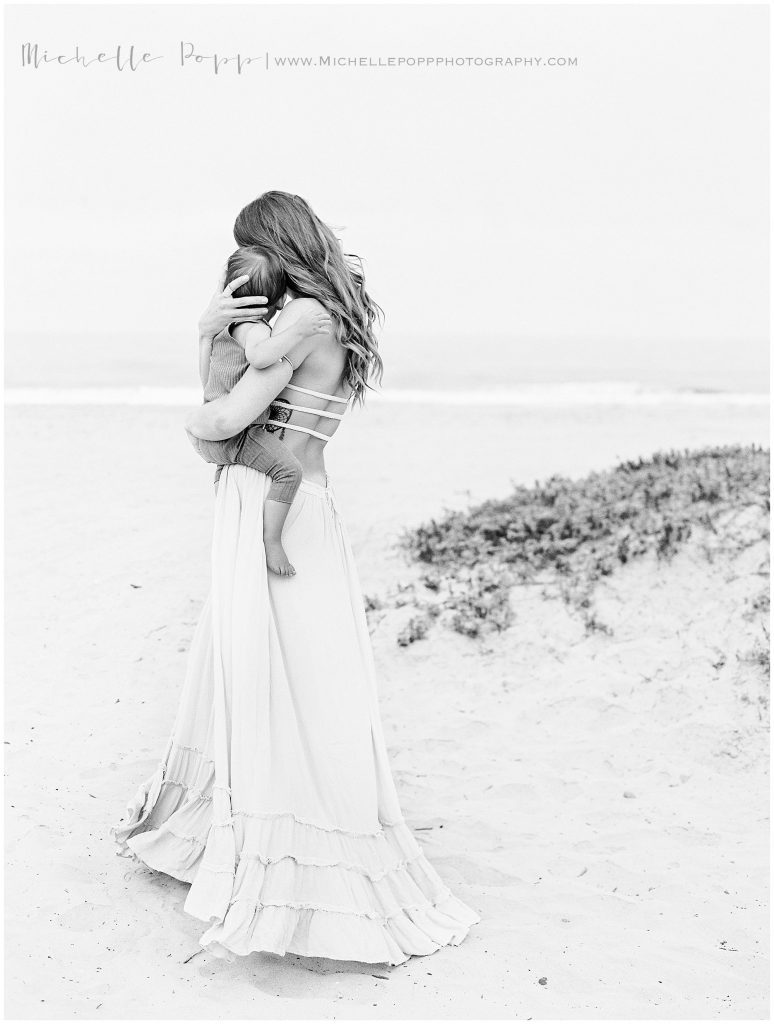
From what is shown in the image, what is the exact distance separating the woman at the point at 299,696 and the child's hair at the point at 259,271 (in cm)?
4

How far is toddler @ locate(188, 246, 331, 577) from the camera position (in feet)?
13.0

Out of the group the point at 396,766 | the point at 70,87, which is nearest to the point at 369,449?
the point at 396,766

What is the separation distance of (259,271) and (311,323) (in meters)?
0.28

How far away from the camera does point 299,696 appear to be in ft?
13.7

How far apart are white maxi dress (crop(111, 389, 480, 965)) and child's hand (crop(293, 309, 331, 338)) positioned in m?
0.60

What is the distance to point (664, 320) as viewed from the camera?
34.4 meters

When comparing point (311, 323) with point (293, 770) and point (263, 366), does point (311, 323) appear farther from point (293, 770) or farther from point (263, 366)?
point (293, 770)

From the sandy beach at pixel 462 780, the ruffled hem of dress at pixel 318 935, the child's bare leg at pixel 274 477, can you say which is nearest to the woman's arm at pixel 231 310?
the child's bare leg at pixel 274 477

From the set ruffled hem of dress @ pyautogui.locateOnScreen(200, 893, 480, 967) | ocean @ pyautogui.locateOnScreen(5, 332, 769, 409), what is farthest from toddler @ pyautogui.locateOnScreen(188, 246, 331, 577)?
ocean @ pyautogui.locateOnScreen(5, 332, 769, 409)

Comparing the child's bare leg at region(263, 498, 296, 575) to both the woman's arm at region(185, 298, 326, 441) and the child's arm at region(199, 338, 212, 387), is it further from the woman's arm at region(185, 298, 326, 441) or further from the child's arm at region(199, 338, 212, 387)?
the child's arm at region(199, 338, 212, 387)

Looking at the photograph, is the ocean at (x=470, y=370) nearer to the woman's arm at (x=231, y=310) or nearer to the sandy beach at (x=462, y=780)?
the sandy beach at (x=462, y=780)

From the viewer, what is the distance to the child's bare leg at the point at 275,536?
161 inches

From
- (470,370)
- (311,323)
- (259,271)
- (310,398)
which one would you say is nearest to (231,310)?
(259,271)

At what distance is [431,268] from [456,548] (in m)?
25.8
